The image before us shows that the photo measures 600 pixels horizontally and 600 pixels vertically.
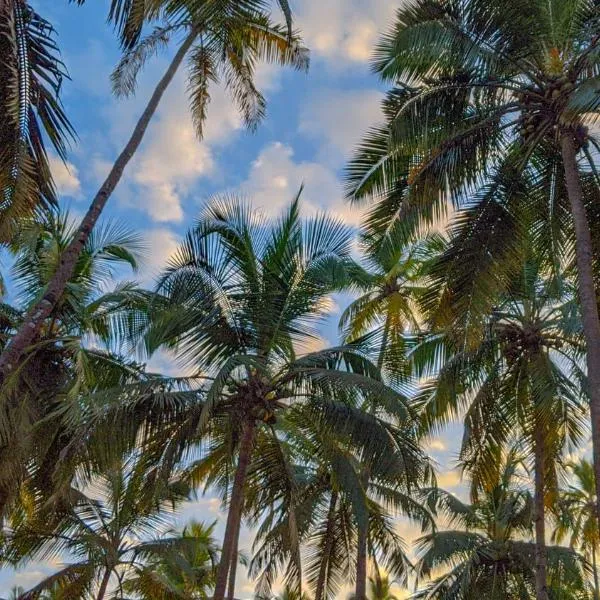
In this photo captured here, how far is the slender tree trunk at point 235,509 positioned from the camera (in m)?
10.5

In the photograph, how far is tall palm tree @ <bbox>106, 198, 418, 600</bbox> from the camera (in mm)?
10844

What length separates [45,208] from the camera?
23.8 ft

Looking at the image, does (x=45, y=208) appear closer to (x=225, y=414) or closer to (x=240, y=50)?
(x=225, y=414)

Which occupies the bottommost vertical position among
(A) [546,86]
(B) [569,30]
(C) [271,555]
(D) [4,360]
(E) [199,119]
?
(D) [4,360]

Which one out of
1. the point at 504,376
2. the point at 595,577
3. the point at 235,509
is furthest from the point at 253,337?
the point at 595,577

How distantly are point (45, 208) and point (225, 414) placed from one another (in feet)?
17.2

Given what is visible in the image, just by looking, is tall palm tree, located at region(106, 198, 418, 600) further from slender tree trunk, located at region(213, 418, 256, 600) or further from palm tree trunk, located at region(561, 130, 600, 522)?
palm tree trunk, located at region(561, 130, 600, 522)

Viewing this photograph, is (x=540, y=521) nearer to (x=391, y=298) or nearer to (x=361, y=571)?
(x=361, y=571)

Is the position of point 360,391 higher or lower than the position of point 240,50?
lower

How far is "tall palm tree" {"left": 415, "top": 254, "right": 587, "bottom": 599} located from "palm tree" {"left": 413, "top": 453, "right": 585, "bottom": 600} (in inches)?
125

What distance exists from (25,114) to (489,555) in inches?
629

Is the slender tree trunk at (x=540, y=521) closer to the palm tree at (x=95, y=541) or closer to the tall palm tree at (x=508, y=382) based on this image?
the tall palm tree at (x=508, y=382)

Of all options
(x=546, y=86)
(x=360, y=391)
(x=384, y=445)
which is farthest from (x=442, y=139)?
(x=384, y=445)

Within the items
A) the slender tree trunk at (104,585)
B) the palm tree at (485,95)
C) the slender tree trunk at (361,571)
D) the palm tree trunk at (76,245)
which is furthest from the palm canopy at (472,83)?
the slender tree trunk at (104,585)
